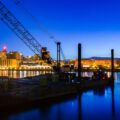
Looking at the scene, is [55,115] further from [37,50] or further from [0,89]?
[37,50]

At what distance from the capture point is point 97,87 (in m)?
34.9

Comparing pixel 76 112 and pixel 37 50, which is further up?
pixel 37 50

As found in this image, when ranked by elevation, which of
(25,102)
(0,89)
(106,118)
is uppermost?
(0,89)

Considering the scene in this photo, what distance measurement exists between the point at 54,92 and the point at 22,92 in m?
5.00

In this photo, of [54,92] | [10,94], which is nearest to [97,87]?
[54,92]

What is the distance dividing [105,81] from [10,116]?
25.7 m

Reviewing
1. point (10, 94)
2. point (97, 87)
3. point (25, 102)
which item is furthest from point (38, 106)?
point (97, 87)

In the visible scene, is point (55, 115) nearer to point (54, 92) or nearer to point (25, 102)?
point (25, 102)

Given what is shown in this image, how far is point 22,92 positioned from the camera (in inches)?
725

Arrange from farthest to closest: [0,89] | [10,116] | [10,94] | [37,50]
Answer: [37,50], [0,89], [10,94], [10,116]

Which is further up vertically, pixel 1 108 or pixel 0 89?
pixel 0 89


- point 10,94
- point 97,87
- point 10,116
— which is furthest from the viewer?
point 97,87

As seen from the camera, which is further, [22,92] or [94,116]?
[22,92]

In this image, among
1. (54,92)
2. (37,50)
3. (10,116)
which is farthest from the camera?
(37,50)
